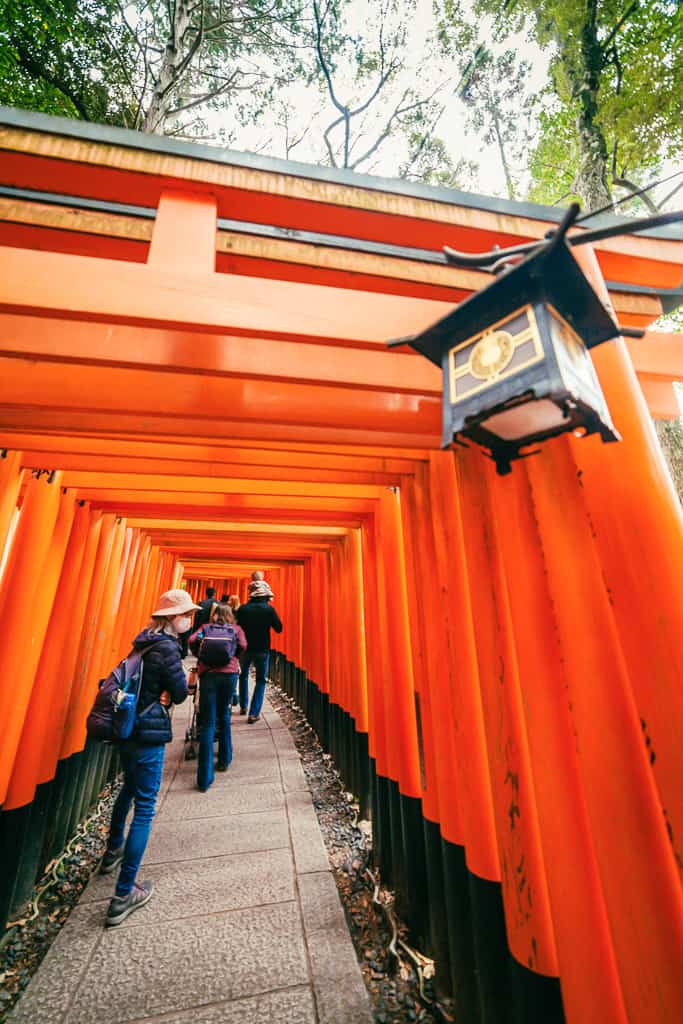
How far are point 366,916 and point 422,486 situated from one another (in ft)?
10.5

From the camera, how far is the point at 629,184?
7.71 meters

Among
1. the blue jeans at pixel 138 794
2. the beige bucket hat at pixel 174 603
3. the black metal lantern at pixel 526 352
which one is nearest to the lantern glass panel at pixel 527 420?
the black metal lantern at pixel 526 352

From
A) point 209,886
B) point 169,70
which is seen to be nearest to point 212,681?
point 209,886

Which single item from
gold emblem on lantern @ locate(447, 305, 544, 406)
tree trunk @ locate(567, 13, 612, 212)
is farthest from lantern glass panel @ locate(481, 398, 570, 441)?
tree trunk @ locate(567, 13, 612, 212)

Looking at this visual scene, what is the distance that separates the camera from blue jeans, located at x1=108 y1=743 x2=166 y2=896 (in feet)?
9.43

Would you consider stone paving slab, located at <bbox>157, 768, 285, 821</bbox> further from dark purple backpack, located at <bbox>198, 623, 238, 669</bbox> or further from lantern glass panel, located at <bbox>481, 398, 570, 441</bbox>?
lantern glass panel, located at <bbox>481, 398, 570, 441</bbox>

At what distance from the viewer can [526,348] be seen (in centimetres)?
128

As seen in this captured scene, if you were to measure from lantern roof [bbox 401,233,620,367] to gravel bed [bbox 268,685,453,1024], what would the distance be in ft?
11.4

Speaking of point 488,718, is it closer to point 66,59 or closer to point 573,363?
point 573,363

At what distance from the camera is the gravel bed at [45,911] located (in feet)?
Result: 8.23

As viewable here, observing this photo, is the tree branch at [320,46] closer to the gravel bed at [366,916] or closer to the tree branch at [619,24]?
the tree branch at [619,24]

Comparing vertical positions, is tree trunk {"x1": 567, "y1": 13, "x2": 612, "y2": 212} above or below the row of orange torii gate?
above

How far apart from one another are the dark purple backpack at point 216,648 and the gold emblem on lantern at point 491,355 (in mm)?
4170

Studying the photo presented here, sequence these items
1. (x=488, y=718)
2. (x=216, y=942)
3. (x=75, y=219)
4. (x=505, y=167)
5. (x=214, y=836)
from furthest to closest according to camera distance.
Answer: (x=505, y=167) < (x=214, y=836) < (x=216, y=942) < (x=488, y=718) < (x=75, y=219)
